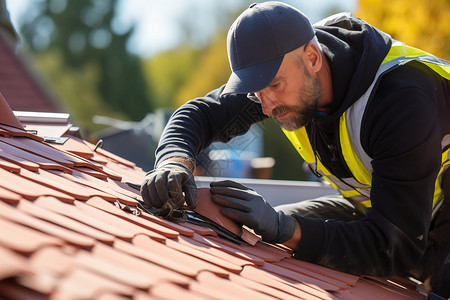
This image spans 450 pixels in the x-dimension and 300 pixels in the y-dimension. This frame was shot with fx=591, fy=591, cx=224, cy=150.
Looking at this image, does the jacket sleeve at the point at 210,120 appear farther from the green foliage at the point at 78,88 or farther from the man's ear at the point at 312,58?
the green foliage at the point at 78,88

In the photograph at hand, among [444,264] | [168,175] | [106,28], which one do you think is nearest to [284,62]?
[168,175]

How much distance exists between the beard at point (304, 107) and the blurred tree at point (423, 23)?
10.6 meters

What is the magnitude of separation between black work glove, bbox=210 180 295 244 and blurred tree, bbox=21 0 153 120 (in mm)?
31107

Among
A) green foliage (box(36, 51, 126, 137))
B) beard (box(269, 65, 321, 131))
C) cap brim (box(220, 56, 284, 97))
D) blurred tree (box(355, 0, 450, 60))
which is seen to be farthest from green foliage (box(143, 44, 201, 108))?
cap brim (box(220, 56, 284, 97))

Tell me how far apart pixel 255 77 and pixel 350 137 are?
0.57m

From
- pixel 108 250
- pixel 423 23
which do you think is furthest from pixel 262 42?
pixel 423 23

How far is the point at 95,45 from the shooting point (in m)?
38.2

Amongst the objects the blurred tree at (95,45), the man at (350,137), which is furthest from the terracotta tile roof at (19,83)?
the blurred tree at (95,45)

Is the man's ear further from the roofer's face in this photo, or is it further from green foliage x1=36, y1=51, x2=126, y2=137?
green foliage x1=36, y1=51, x2=126, y2=137

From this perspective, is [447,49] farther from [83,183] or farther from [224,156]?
[83,183]

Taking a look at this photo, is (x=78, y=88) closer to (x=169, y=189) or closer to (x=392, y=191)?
(x=169, y=189)

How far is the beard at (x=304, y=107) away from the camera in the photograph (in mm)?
3041

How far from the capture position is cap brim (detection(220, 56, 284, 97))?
2861 millimetres

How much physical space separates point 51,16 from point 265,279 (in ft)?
132
